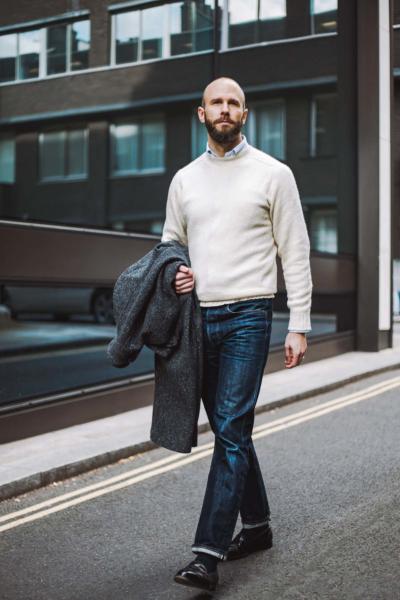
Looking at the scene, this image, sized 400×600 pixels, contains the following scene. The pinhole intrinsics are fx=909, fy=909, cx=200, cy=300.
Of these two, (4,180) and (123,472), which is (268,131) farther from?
(123,472)

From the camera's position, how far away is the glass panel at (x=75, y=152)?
13.1 m

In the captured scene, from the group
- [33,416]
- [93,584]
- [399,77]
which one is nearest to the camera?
[93,584]

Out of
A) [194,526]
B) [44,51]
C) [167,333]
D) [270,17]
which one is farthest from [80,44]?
[167,333]

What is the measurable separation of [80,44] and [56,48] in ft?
1.93

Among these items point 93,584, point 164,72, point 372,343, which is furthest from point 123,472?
point 164,72

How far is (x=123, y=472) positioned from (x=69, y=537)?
1.59 metres

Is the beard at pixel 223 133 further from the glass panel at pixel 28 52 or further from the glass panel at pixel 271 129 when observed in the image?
the glass panel at pixel 271 129

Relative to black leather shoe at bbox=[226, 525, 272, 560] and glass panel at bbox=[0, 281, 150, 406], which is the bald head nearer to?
black leather shoe at bbox=[226, 525, 272, 560]

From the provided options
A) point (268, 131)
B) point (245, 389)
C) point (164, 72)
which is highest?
point (268, 131)

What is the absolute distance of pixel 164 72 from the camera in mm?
15656

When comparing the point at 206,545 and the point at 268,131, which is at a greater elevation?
the point at 268,131

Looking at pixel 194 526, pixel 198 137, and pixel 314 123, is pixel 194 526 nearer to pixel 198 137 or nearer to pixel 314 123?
pixel 198 137

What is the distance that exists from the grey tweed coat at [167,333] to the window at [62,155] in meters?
7.59

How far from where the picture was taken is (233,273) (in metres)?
3.87
